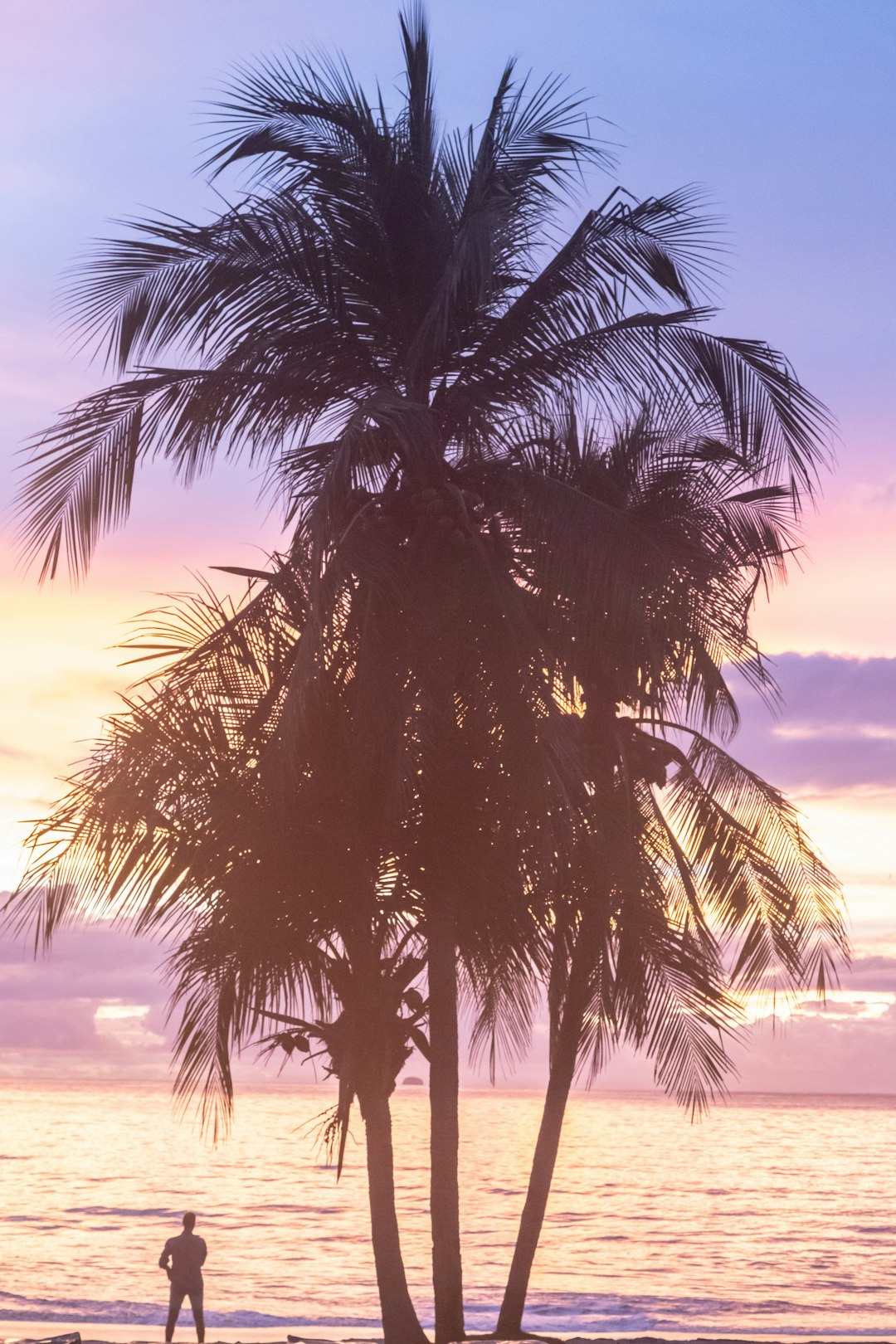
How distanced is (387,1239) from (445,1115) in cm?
96

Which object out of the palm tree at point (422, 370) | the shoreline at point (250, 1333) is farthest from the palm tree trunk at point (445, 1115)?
the shoreline at point (250, 1333)

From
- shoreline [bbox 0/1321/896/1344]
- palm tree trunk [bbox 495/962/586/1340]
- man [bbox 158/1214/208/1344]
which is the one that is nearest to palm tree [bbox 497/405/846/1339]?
palm tree trunk [bbox 495/962/586/1340]

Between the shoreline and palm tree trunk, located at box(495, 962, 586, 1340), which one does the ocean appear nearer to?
the shoreline

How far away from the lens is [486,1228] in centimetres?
3575

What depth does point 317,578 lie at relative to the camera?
8.35m

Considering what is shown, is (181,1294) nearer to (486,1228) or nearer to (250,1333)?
(250,1333)

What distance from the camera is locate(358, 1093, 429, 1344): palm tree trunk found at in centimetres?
978

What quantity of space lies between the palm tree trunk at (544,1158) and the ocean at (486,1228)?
219cm

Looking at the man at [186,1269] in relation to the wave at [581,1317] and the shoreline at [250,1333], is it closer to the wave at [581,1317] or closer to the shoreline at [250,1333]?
the shoreline at [250,1333]

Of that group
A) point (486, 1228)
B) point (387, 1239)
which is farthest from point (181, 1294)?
point (486, 1228)

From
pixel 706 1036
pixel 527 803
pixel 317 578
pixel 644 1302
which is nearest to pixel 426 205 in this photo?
pixel 317 578

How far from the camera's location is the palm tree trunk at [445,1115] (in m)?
9.76

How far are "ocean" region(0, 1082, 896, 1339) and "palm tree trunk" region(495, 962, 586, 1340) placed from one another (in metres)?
2.19

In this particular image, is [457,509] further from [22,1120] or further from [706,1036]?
[22,1120]
